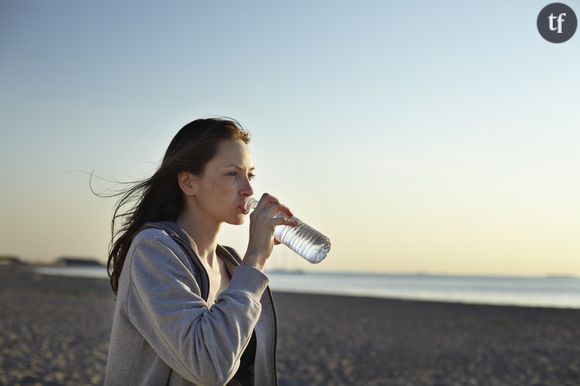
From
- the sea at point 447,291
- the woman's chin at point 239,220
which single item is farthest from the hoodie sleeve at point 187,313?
the sea at point 447,291

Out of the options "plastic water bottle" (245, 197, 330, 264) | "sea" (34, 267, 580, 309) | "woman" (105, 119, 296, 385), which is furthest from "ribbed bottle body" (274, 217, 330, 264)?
"sea" (34, 267, 580, 309)

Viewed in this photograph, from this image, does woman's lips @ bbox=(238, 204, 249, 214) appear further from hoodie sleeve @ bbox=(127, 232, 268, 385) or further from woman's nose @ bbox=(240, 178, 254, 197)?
hoodie sleeve @ bbox=(127, 232, 268, 385)

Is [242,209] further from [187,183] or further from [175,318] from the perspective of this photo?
[175,318]

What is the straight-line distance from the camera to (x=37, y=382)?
8523mm

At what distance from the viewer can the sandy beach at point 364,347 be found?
1040 cm

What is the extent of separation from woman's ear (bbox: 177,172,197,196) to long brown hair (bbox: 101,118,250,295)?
0.07ft

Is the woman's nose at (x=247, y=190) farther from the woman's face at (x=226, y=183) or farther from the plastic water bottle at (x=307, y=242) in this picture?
the plastic water bottle at (x=307, y=242)

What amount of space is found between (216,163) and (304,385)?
7.84 m

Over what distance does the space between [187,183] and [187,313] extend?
58cm

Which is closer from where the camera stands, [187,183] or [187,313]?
[187,313]

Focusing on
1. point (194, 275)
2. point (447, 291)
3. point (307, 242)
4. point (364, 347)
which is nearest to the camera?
point (194, 275)

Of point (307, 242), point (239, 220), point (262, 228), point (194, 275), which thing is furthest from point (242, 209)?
point (307, 242)

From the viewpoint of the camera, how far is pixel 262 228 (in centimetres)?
234

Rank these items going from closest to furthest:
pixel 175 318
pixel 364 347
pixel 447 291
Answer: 1. pixel 175 318
2. pixel 364 347
3. pixel 447 291
